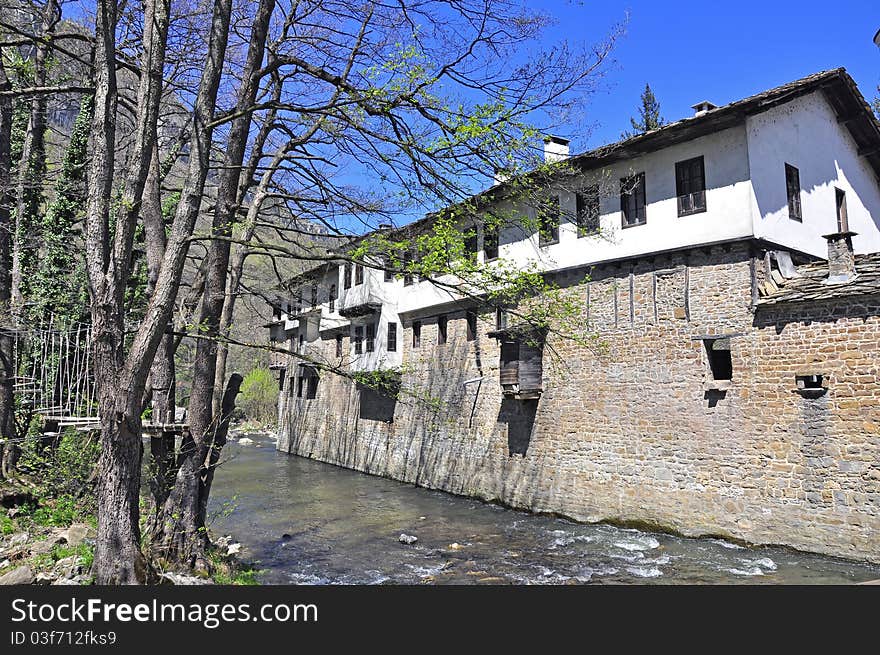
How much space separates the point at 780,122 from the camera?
1396cm

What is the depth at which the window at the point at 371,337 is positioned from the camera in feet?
85.5

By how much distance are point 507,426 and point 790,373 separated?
8257 millimetres

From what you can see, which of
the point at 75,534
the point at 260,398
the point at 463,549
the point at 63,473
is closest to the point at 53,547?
the point at 75,534

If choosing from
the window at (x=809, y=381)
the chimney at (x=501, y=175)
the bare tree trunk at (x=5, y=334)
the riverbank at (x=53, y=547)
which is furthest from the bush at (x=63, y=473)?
the window at (x=809, y=381)

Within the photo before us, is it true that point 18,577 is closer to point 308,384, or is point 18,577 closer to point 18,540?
point 18,540

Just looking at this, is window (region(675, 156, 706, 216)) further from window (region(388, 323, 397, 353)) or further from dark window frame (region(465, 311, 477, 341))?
window (region(388, 323, 397, 353))

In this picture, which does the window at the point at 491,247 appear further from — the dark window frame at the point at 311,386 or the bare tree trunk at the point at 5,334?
the dark window frame at the point at 311,386

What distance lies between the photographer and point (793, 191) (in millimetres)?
14242

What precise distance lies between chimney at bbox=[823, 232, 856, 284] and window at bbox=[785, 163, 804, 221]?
6.04 feet

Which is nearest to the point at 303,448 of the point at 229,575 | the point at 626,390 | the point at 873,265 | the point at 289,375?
the point at 289,375

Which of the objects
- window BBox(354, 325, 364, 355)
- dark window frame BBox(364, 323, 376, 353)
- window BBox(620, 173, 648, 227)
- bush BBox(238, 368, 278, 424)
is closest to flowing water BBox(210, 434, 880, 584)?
window BBox(620, 173, 648, 227)

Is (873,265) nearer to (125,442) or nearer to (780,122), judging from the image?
(780,122)

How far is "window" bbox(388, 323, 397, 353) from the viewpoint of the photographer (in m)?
24.5

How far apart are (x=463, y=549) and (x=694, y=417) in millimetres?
5767
